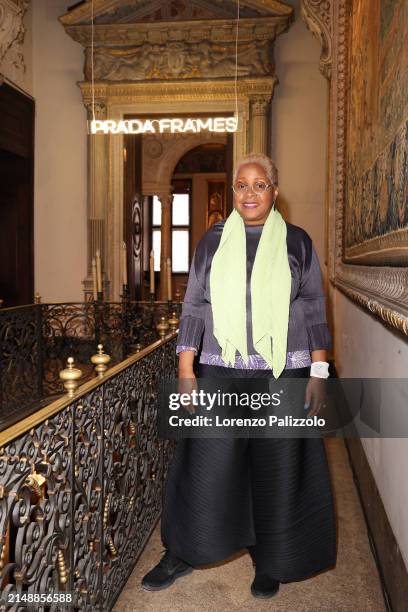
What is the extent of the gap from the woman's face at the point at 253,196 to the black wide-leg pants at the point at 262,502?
683 millimetres

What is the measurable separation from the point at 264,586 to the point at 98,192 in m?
7.93

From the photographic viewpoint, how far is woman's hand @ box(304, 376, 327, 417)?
2.57m

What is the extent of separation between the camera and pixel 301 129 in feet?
31.2

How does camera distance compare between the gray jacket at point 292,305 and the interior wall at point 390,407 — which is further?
the gray jacket at point 292,305

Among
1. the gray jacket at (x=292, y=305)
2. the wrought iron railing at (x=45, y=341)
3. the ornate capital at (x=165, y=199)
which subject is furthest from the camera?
the ornate capital at (x=165, y=199)

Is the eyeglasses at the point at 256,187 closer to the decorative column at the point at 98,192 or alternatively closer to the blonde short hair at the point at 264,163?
the blonde short hair at the point at 264,163

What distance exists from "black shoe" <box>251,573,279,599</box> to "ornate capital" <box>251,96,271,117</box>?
786 centimetres

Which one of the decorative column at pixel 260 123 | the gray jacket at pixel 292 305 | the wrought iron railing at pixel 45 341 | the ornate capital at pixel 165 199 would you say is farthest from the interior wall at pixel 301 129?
the ornate capital at pixel 165 199

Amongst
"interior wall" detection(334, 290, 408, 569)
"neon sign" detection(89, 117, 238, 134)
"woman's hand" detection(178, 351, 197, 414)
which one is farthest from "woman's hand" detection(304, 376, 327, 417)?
"neon sign" detection(89, 117, 238, 134)

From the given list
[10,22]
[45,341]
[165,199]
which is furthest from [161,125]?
[165,199]

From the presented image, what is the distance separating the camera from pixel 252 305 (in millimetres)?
2494

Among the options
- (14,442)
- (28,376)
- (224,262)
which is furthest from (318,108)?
(14,442)

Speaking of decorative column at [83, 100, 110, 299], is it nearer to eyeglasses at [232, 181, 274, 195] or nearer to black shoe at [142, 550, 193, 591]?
black shoe at [142, 550, 193, 591]

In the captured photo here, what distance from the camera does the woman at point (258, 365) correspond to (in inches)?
97.6
